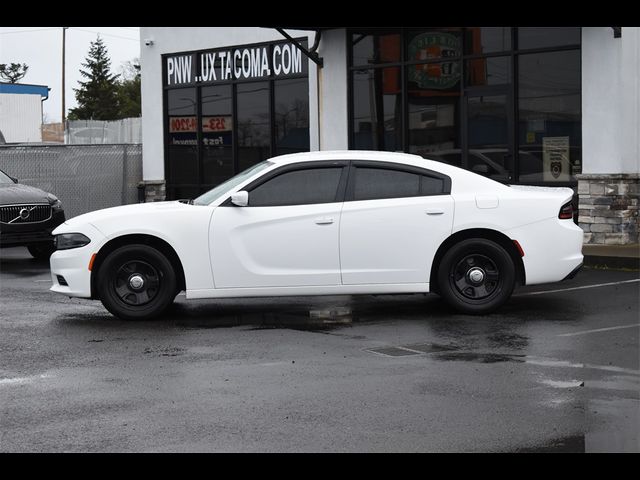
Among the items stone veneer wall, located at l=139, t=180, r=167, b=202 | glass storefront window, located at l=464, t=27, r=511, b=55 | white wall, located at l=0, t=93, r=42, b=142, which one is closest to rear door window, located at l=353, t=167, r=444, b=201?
glass storefront window, located at l=464, t=27, r=511, b=55

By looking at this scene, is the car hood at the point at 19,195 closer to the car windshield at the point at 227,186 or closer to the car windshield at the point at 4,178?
the car windshield at the point at 4,178

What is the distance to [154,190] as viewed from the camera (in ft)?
78.9

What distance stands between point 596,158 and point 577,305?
18.7 feet

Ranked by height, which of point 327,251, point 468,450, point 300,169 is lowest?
point 468,450

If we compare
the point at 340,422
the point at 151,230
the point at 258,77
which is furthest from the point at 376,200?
the point at 258,77

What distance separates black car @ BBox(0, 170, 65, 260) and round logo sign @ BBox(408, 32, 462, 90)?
257 inches

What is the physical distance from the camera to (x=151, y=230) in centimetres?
1002

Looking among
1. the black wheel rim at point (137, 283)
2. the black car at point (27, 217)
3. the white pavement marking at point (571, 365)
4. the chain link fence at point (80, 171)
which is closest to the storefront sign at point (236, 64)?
the chain link fence at point (80, 171)

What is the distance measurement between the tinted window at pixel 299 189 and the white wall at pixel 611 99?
6849mm

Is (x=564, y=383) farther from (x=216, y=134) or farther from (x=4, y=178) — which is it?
(x=216, y=134)

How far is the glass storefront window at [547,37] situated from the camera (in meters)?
16.3

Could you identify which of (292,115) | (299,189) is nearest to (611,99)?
(292,115)

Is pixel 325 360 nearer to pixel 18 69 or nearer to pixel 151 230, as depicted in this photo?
pixel 151 230

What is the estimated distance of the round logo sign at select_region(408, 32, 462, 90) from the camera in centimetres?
1797
